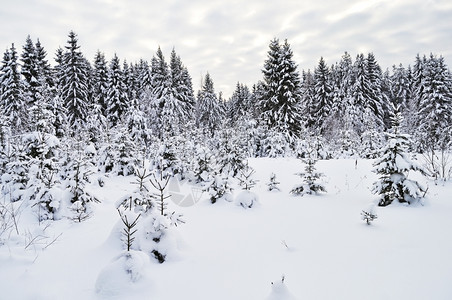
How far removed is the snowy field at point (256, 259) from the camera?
3.27 m

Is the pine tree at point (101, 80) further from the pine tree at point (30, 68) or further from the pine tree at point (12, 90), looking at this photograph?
the pine tree at point (12, 90)

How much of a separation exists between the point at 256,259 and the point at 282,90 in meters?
21.3

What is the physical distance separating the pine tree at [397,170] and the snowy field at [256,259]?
30 cm

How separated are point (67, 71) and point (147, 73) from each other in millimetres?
11869

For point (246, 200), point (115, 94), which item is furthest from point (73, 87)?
point (246, 200)

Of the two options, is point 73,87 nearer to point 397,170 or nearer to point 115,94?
point 115,94

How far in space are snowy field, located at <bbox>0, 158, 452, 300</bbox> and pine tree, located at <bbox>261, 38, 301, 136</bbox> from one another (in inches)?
670

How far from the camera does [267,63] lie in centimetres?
2459

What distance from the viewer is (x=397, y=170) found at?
6.90m

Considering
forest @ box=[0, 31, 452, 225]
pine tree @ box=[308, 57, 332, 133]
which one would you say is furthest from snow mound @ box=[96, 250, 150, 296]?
pine tree @ box=[308, 57, 332, 133]

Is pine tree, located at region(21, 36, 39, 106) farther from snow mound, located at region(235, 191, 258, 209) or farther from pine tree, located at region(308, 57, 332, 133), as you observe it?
pine tree, located at region(308, 57, 332, 133)

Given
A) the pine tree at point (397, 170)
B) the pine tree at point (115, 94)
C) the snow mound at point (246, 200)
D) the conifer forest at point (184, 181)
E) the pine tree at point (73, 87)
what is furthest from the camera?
the pine tree at point (115, 94)

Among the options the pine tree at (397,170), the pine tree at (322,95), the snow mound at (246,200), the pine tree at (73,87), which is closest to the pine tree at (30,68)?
the pine tree at (73,87)

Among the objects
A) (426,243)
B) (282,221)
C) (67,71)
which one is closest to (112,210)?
(282,221)
